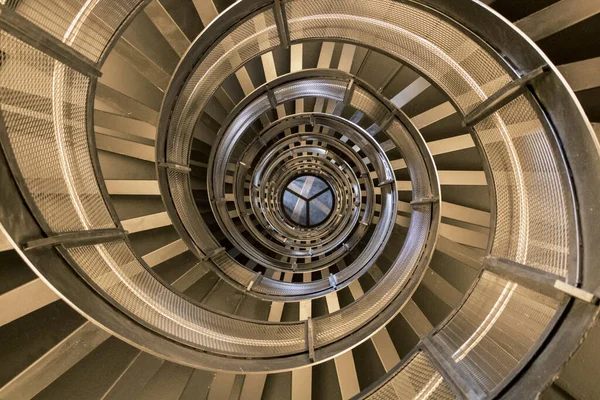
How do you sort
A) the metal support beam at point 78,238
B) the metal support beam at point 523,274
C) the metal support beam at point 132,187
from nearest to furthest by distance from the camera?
the metal support beam at point 523,274 < the metal support beam at point 78,238 < the metal support beam at point 132,187

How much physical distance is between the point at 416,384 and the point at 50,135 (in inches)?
161

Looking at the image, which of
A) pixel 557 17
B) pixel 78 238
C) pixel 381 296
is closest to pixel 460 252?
pixel 381 296

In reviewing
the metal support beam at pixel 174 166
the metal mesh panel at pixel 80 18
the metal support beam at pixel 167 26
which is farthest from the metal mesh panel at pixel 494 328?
the metal support beam at pixel 167 26

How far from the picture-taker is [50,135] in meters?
2.66

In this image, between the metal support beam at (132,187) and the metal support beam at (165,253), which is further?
the metal support beam at (165,253)

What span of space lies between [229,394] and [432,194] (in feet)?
13.7

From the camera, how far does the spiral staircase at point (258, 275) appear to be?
2312 millimetres

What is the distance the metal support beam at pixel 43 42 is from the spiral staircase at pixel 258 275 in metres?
0.01

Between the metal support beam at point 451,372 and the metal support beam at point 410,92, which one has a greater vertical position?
the metal support beam at point 410,92

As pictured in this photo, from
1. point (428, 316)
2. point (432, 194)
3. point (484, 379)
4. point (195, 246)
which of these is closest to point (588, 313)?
point (484, 379)

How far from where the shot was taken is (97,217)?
3.08 meters

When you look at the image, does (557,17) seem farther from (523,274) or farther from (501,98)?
(523,274)

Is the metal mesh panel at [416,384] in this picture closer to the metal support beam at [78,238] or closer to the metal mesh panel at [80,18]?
the metal support beam at [78,238]

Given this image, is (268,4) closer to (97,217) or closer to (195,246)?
(97,217)
